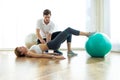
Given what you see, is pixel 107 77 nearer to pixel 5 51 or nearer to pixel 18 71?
pixel 18 71

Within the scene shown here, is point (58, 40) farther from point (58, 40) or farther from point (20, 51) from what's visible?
point (20, 51)

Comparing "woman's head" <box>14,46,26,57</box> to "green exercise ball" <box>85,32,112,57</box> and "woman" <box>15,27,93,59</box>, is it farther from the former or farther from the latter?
"green exercise ball" <box>85,32,112,57</box>

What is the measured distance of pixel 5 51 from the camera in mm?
6699

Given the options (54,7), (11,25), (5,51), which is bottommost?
(5,51)

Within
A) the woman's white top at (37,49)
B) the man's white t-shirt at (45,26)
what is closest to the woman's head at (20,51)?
the woman's white top at (37,49)

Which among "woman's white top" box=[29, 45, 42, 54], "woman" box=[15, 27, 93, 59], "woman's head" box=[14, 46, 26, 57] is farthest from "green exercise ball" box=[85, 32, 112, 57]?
"woman's head" box=[14, 46, 26, 57]

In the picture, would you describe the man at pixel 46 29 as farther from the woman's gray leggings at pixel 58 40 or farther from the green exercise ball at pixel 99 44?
the green exercise ball at pixel 99 44

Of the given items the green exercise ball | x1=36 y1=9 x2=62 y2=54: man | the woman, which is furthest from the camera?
x1=36 y1=9 x2=62 y2=54: man

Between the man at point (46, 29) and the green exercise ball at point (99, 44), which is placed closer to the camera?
the green exercise ball at point (99, 44)

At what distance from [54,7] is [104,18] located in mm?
1348

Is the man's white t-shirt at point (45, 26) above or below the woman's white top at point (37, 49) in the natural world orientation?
above

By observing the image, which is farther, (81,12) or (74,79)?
(81,12)

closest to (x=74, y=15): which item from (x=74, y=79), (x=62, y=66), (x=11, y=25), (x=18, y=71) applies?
(x=11, y=25)

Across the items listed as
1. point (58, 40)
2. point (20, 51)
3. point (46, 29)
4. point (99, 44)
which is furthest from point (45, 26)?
point (99, 44)
